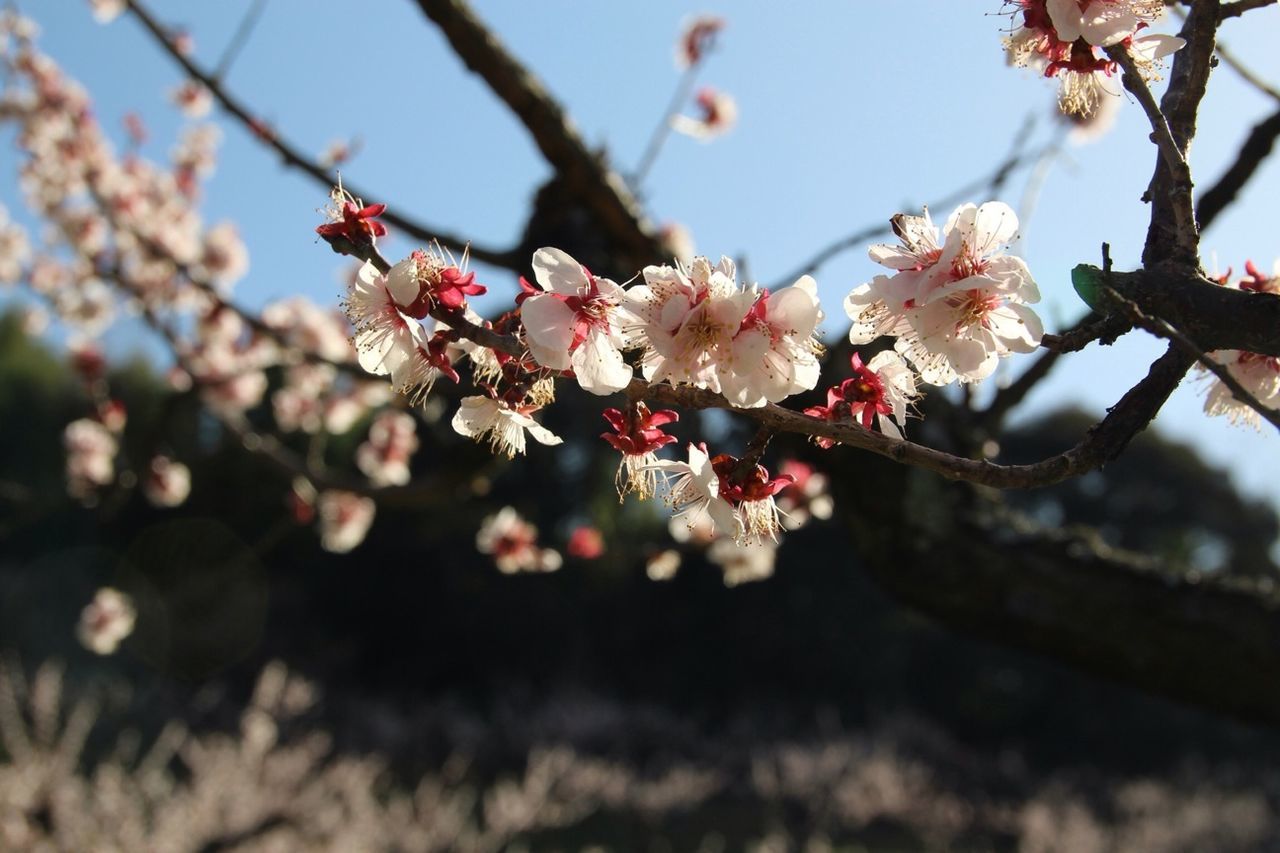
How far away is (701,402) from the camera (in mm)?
833

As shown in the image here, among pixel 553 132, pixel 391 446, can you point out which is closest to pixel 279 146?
pixel 553 132

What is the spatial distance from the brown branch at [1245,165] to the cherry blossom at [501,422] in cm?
145

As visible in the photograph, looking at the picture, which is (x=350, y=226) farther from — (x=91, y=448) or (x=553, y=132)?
(x=91, y=448)

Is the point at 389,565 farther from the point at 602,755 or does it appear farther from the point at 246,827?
the point at 246,827

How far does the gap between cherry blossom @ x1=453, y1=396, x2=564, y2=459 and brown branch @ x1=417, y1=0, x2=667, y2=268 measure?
4.53ft

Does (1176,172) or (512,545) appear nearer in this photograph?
(1176,172)

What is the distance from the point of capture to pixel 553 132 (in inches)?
89.7

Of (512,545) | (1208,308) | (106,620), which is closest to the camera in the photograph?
(1208,308)

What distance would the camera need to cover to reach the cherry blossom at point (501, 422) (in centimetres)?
94

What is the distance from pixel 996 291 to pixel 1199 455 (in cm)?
1293

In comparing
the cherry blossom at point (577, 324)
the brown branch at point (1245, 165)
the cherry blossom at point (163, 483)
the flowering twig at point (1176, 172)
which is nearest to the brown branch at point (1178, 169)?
the flowering twig at point (1176, 172)

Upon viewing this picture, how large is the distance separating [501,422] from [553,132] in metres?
1.45

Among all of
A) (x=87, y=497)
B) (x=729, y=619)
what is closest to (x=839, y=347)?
(x=87, y=497)

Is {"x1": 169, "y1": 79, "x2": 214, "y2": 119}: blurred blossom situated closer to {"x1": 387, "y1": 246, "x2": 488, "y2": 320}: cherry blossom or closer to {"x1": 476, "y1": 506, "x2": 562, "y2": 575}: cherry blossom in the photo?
{"x1": 476, "y1": 506, "x2": 562, "y2": 575}: cherry blossom
